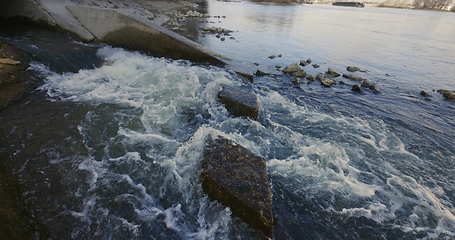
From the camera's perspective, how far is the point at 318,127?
6859mm

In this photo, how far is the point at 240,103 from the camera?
656 cm

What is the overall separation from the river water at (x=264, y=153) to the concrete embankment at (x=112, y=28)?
0.68m

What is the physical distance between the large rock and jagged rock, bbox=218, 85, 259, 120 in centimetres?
209

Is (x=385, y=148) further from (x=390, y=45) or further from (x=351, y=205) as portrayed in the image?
(x=390, y=45)

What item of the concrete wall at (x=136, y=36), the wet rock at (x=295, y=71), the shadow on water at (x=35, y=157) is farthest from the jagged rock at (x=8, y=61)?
the wet rock at (x=295, y=71)

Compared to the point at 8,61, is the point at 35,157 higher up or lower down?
lower down

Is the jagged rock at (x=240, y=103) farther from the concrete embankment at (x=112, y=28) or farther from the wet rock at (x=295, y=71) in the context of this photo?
the wet rock at (x=295, y=71)

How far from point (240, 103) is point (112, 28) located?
7.84 m

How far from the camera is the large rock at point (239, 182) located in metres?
3.38

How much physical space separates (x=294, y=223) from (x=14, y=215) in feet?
13.3

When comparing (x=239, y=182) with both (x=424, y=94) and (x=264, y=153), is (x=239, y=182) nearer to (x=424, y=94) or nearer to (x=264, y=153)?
(x=264, y=153)

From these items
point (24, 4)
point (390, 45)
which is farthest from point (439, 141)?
point (390, 45)

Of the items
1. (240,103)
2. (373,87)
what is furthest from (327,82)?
(240,103)

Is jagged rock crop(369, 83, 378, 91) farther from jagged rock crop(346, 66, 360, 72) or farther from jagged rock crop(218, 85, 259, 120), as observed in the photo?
jagged rock crop(218, 85, 259, 120)
